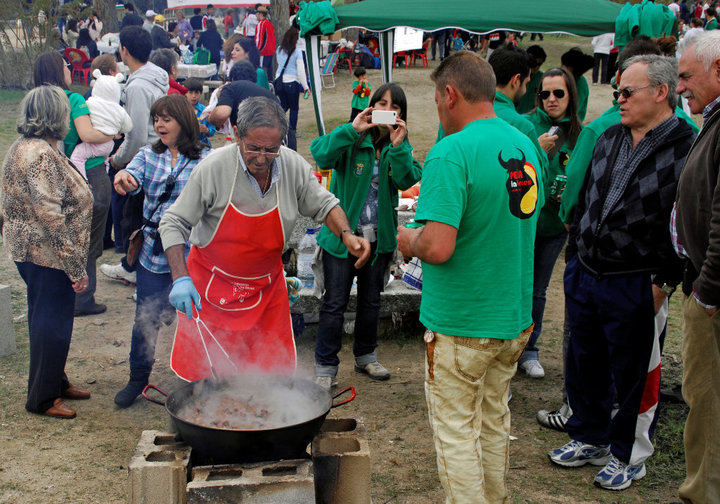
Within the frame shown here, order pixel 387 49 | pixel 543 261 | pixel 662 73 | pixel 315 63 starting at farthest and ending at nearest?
pixel 387 49 < pixel 315 63 < pixel 543 261 < pixel 662 73

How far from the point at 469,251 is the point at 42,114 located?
2.68 meters

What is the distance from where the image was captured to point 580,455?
12.0 ft

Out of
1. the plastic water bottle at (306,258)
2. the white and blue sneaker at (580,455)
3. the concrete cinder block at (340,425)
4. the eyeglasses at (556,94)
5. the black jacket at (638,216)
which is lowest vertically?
the white and blue sneaker at (580,455)

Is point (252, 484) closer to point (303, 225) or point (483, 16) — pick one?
point (303, 225)

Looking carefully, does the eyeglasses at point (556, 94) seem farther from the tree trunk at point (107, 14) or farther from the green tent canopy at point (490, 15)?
the tree trunk at point (107, 14)

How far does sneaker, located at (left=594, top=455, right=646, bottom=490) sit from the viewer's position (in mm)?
3428

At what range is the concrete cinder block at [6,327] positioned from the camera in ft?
16.2

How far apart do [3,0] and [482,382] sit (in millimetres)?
16898

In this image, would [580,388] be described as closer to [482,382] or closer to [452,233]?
[482,382]

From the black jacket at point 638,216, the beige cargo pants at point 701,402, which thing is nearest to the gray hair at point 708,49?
the black jacket at point 638,216

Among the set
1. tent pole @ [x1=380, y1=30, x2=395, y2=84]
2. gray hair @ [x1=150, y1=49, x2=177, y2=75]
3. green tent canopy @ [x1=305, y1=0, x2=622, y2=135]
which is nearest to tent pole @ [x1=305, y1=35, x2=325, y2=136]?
green tent canopy @ [x1=305, y1=0, x2=622, y2=135]

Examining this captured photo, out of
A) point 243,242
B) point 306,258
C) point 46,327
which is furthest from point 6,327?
point 243,242

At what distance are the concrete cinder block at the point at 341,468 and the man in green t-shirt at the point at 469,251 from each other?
329 millimetres

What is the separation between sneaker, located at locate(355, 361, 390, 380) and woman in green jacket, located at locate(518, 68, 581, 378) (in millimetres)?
1018
